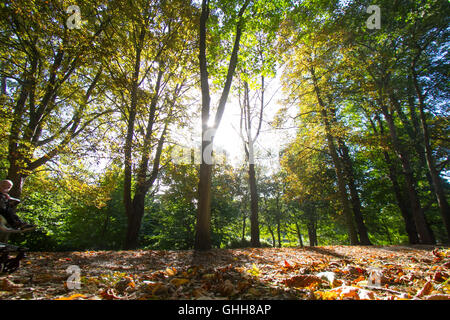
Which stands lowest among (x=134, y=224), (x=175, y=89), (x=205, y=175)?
(x=134, y=224)

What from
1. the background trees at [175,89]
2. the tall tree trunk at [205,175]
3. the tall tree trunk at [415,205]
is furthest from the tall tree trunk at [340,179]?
the tall tree trunk at [205,175]

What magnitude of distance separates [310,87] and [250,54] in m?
5.31

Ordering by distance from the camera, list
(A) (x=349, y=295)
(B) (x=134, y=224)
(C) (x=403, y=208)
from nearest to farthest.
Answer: (A) (x=349, y=295), (B) (x=134, y=224), (C) (x=403, y=208)

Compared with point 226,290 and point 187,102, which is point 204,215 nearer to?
point 226,290

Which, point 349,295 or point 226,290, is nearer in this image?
point 349,295

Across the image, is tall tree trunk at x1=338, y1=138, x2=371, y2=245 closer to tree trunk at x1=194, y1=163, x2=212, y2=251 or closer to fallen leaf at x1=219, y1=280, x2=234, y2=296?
tree trunk at x1=194, y1=163, x2=212, y2=251

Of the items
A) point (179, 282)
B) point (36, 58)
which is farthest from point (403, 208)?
point (36, 58)

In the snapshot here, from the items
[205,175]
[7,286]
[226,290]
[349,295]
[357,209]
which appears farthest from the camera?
[357,209]

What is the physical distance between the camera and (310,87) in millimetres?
12305

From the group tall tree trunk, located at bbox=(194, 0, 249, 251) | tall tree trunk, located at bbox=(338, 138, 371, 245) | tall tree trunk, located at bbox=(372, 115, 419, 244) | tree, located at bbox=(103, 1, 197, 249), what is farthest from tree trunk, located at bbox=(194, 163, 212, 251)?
tall tree trunk, located at bbox=(372, 115, 419, 244)

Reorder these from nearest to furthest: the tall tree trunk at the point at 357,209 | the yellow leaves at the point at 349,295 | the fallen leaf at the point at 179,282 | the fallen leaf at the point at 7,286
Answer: the yellow leaves at the point at 349,295 → the fallen leaf at the point at 7,286 → the fallen leaf at the point at 179,282 → the tall tree trunk at the point at 357,209

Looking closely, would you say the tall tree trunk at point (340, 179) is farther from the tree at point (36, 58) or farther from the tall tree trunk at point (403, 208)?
the tree at point (36, 58)
